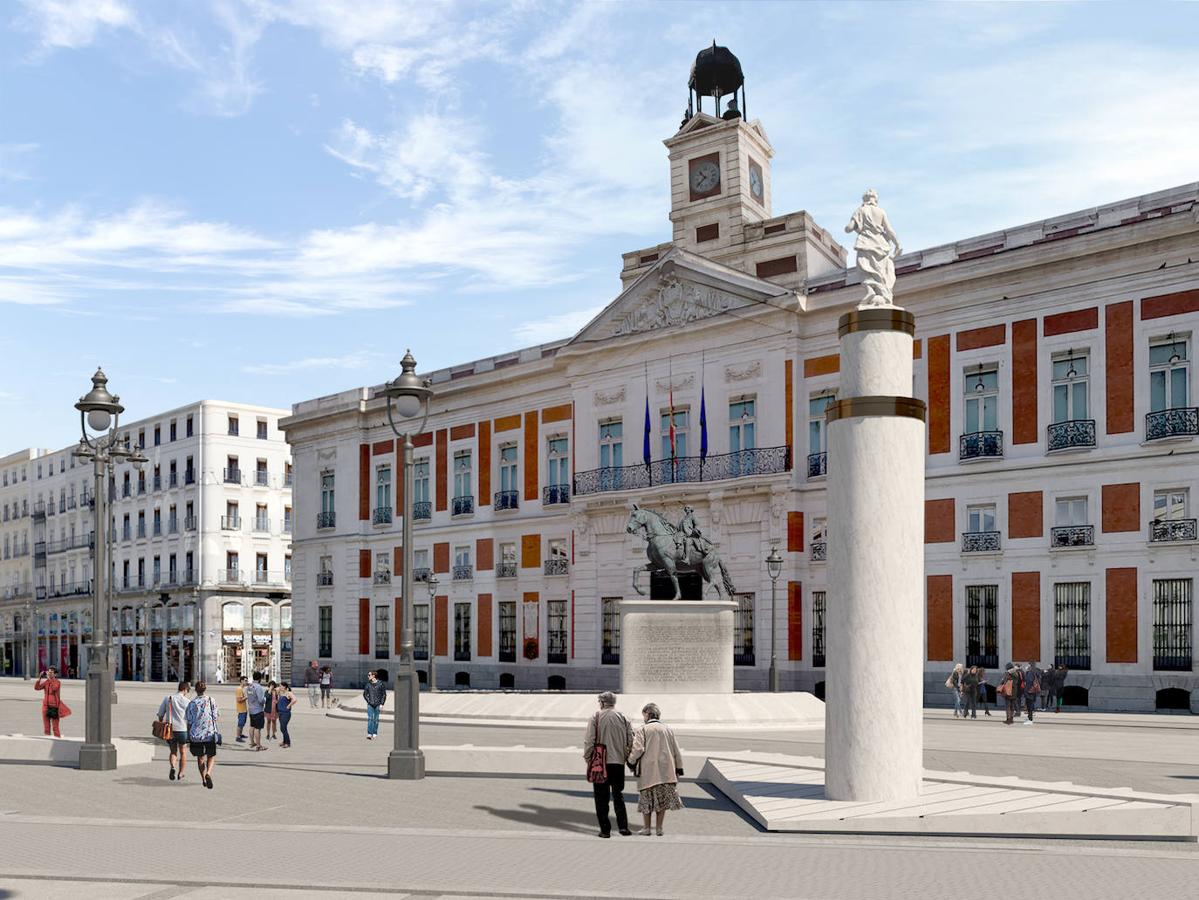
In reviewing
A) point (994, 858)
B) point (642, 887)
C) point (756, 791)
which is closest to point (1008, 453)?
point (756, 791)

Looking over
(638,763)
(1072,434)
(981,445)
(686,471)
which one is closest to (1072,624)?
(1072,434)

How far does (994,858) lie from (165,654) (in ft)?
249

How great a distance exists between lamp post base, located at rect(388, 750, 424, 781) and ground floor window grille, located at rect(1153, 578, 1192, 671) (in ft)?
81.9

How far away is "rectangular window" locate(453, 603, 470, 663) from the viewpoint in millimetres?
55031

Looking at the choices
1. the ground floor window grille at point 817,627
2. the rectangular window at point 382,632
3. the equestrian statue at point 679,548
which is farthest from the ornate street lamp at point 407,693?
the rectangular window at point 382,632

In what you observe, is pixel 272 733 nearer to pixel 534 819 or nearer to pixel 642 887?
pixel 534 819

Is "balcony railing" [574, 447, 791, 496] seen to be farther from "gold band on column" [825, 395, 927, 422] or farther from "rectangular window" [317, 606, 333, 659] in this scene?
"gold band on column" [825, 395, 927, 422]

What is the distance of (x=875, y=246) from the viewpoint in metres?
15.9

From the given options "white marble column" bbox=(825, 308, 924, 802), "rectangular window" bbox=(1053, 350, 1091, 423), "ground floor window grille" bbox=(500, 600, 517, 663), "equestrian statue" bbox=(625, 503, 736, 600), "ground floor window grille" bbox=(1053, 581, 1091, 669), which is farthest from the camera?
"ground floor window grille" bbox=(500, 600, 517, 663)

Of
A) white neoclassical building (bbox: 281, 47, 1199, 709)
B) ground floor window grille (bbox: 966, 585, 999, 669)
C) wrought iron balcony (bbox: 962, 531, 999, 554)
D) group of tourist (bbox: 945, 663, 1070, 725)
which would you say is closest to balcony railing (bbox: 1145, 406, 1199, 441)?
white neoclassical building (bbox: 281, 47, 1199, 709)

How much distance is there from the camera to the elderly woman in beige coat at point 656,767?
527 inches

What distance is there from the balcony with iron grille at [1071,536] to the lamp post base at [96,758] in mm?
27730

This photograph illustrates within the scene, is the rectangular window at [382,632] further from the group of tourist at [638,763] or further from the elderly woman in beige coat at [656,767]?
the elderly woman in beige coat at [656,767]

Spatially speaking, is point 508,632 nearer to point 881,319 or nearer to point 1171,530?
point 1171,530
